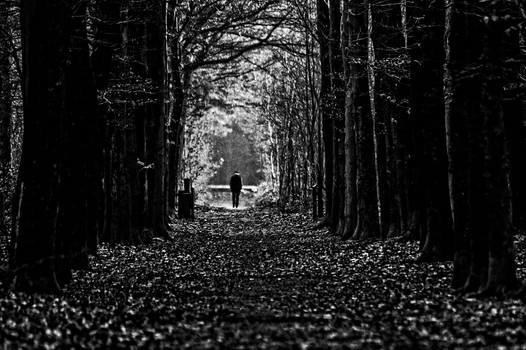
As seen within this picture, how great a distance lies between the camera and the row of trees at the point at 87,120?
9.90 meters

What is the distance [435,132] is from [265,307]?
17.8 feet

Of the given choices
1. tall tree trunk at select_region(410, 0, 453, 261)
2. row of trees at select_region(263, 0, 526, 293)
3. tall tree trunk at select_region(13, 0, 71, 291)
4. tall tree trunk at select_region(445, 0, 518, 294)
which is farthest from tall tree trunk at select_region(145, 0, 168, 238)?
tall tree trunk at select_region(445, 0, 518, 294)

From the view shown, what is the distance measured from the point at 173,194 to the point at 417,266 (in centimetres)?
2129

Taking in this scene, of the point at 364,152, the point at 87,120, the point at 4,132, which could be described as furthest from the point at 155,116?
the point at 87,120

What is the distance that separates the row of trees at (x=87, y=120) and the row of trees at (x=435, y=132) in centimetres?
517

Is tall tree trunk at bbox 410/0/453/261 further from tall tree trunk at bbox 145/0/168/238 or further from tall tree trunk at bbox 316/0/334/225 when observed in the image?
tall tree trunk at bbox 316/0/334/225

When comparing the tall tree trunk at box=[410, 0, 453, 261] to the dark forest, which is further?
the tall tree trunk at box=[410, 0, 453, 261]

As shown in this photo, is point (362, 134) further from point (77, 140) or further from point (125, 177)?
point (77, 140)

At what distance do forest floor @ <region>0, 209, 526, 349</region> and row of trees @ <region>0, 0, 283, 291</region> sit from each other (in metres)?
0.82

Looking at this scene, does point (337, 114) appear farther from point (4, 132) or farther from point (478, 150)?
point (478, 150)

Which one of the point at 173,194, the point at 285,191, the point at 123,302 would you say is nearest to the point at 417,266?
the point at 123,302

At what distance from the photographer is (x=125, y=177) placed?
19.1 m

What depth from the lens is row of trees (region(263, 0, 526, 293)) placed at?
937 centimetres

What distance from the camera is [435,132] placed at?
13.3 m
